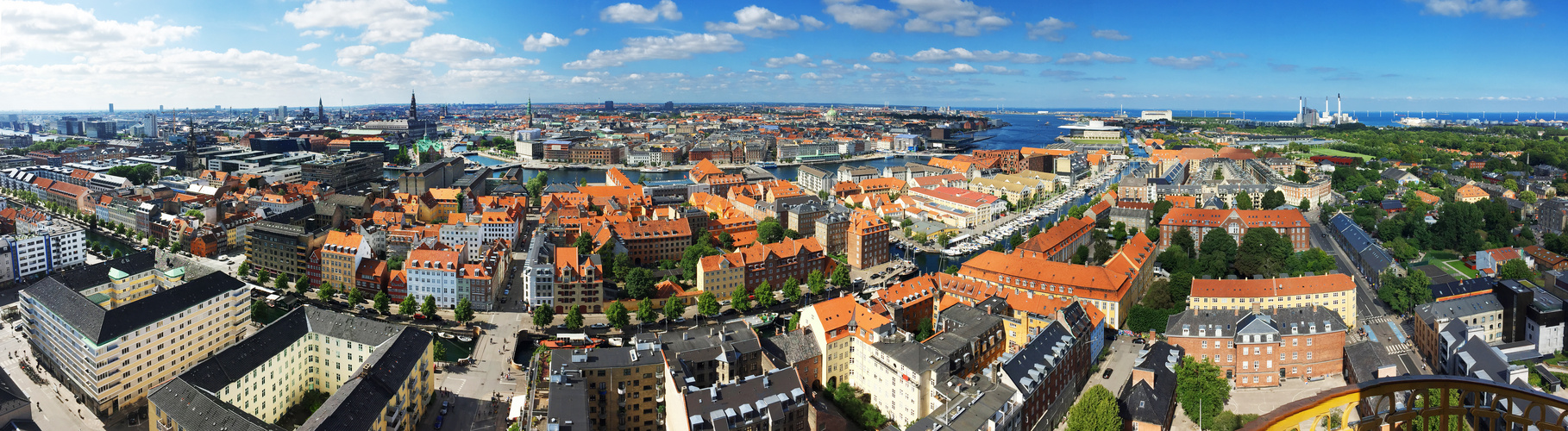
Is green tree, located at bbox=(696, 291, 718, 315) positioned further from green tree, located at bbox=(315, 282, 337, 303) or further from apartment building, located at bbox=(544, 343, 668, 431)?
green tree, located at bbox=(315, 282, 337, 303)

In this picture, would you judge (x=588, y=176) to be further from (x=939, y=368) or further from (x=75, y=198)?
(x=939, y=368)

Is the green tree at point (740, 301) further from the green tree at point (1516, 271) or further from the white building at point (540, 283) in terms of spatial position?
the green tree at point (1516, 271)

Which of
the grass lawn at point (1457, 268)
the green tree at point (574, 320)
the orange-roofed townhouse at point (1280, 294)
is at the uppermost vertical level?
the orange-roofed townhouse at point (1280, 294)

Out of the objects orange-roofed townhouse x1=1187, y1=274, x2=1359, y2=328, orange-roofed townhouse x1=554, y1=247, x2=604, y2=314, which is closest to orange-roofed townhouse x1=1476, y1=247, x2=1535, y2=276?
orange-roofed townhouse x1=1187, y1=274, x2=1359, y2=328

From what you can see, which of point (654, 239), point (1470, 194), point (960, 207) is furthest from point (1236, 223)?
point (654, 239)

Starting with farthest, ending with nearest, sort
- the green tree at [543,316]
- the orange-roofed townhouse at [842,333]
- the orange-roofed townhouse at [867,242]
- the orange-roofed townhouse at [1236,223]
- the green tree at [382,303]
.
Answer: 1. the orange-roofed townhouse at [1236,223]
2. the orange-roofed townhouse at [867,242]
3. the green tree at [382,303]
4. the green tree at [543,316]
5. the orange-roofed townhouse at [842,333]

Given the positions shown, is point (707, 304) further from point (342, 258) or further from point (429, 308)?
point (342, 258)

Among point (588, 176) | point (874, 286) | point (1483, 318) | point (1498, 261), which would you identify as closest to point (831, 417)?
point (874, 286)

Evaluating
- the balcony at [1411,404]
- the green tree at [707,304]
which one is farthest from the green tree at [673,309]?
the balcony at [1411,404]
